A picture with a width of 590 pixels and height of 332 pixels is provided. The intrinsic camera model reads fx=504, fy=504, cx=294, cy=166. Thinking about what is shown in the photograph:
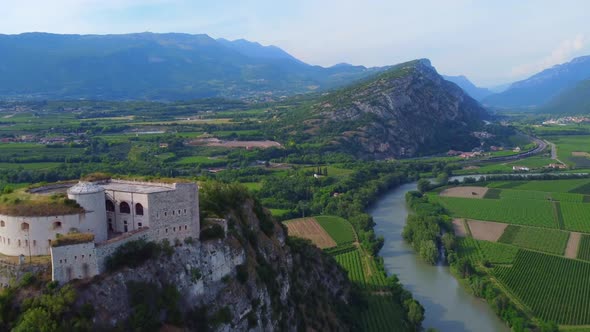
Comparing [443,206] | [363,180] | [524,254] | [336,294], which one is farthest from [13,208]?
[363,180]

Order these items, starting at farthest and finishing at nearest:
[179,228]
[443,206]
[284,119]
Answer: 1. [284,119]
2. [443,206]
3. [179,228]

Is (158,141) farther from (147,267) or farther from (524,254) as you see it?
(147,267)

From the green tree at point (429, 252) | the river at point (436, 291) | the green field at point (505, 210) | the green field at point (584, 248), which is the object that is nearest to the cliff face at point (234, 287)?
the river at point (436, 291)

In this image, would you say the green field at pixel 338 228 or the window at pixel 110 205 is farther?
the green field at pixel 338 228

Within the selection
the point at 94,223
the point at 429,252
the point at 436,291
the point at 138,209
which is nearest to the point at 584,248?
the point at 429,252

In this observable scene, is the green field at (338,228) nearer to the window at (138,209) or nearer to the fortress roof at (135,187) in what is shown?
the fortress roof at (135,187)

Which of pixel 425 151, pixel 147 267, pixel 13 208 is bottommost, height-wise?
pixel 425 151

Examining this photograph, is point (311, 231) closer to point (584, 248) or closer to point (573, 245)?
point (573, 245)

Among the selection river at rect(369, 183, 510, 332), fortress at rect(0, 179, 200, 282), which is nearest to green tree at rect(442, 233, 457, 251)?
river at rect(369, 183, 510, 332)
